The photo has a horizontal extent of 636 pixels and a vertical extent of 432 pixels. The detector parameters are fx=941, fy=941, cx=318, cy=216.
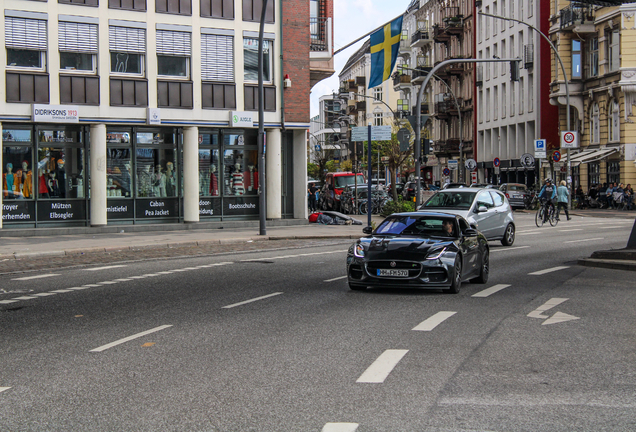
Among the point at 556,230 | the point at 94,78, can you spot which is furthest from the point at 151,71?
the point at 556,230

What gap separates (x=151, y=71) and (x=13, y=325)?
22.2 m

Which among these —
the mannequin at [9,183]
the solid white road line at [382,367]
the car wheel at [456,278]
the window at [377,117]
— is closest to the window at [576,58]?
the mannequin at [9,183]

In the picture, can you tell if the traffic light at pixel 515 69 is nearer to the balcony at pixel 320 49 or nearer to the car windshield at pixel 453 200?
the balcony at pixel 320 49

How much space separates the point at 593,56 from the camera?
57.4 meters

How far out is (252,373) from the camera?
7.51 metres

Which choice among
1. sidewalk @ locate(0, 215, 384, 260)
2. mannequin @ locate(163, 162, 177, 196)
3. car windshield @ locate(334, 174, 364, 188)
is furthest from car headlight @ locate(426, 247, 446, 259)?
car windshield @ locate(334, 174, 364, 188)

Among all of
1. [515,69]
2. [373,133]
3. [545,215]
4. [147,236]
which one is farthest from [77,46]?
[545,215]

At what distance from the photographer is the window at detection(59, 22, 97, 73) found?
99.1 ft

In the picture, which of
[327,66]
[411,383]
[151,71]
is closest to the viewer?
[411,383]

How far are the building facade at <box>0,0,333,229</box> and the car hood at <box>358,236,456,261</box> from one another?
61.2ft

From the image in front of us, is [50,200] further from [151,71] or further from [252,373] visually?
[252,373]

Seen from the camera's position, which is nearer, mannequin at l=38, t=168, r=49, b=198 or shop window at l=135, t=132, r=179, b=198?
mannequin at l=38, t=168, r=49, b=198

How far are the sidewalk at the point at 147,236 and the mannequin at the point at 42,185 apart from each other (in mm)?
1226

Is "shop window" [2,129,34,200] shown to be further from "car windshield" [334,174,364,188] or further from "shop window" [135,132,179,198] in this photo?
"car windshield" [334,174,364,188]
